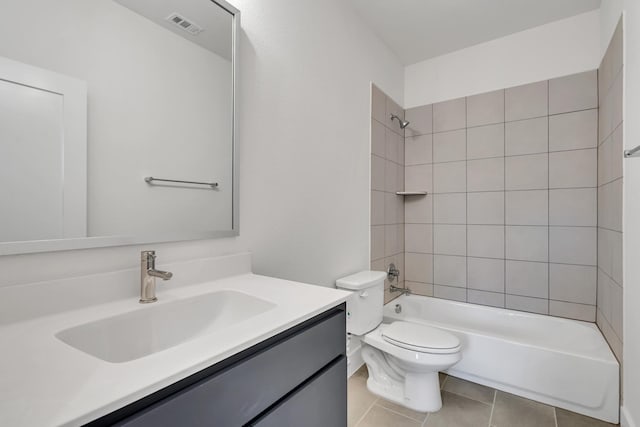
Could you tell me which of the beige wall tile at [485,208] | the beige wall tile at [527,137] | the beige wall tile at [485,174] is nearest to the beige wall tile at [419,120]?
the beige wall tile at [485,174]

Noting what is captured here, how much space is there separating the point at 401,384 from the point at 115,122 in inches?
76.2

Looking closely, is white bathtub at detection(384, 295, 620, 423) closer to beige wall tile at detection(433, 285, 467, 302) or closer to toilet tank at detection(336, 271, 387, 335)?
beige wall tile at detection(433, 285, 467, 302)

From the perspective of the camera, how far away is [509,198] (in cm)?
239

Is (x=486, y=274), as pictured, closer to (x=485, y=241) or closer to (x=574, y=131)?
(x=485, y=241)

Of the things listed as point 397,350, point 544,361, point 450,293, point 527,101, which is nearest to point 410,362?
point 397,350

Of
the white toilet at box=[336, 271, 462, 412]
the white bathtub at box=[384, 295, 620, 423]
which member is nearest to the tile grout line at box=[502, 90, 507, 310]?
the white bathtub at box=[384, 295, 620, 423]

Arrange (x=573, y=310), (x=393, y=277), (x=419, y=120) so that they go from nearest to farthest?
1. (x=573, y=310)
2. (x=393, y=277)
3. (x=419, y=120)

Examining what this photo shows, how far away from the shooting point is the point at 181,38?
3.69 ft

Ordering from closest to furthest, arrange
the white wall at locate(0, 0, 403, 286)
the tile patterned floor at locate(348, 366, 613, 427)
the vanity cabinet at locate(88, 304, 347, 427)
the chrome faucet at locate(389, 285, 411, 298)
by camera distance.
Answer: the vanity cabinet at locate(88, 304, 347, 427) → the white wall at locate(0, 0, 403, 286) → the tile patterned floor at locate(348, 366, 613, 427) → the chrome faucet at locate(389, 285, 411, 298)

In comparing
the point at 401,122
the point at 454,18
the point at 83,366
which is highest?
the point at 454,18

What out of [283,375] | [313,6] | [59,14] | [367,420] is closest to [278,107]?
[313,6]

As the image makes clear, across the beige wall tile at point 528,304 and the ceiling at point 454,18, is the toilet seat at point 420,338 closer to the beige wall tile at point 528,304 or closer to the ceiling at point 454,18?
the beige wall tile at point 528,304

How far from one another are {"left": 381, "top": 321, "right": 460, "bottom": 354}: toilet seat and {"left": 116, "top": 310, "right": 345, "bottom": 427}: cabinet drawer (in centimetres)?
92

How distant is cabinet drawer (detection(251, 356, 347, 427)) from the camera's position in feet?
2.33
